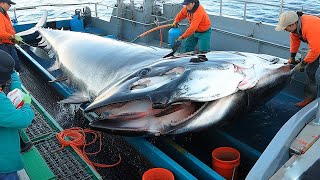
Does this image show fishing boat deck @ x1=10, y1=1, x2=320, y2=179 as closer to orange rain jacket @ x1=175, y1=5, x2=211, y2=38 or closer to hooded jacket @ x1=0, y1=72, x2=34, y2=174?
orange rain jacket @ x1=175, y1=5, x2=211, y2=38

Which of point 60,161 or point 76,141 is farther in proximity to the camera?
point 76,141

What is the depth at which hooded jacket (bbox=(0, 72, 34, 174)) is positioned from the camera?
2646mm

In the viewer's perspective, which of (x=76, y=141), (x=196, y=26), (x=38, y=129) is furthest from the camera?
(x=196, y=26)

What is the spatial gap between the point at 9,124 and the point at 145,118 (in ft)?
4.46

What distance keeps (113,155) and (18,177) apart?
4.78ft

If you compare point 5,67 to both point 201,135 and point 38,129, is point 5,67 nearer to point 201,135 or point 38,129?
point 38,129

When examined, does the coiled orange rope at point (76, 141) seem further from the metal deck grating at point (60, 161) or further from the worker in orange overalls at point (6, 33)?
the worker in orange overalls at point (6, 33)

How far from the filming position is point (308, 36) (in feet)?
15.0

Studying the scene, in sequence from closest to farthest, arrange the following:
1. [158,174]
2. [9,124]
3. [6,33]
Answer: [9,124] → [158,174] → [6,33]

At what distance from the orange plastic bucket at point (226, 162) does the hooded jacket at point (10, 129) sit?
2.11m

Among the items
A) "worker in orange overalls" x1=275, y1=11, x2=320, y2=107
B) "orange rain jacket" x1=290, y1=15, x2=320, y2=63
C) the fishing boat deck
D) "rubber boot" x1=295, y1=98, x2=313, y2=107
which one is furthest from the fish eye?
"rubber boot" x1=295, y1=98, x2=313, y2=107

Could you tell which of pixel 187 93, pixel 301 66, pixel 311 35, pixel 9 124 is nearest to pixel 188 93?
pixel 187 93

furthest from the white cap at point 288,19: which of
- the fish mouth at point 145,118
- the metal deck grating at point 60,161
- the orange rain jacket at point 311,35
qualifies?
the metal deck grating at point 60,161

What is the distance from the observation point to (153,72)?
3.68 metres
